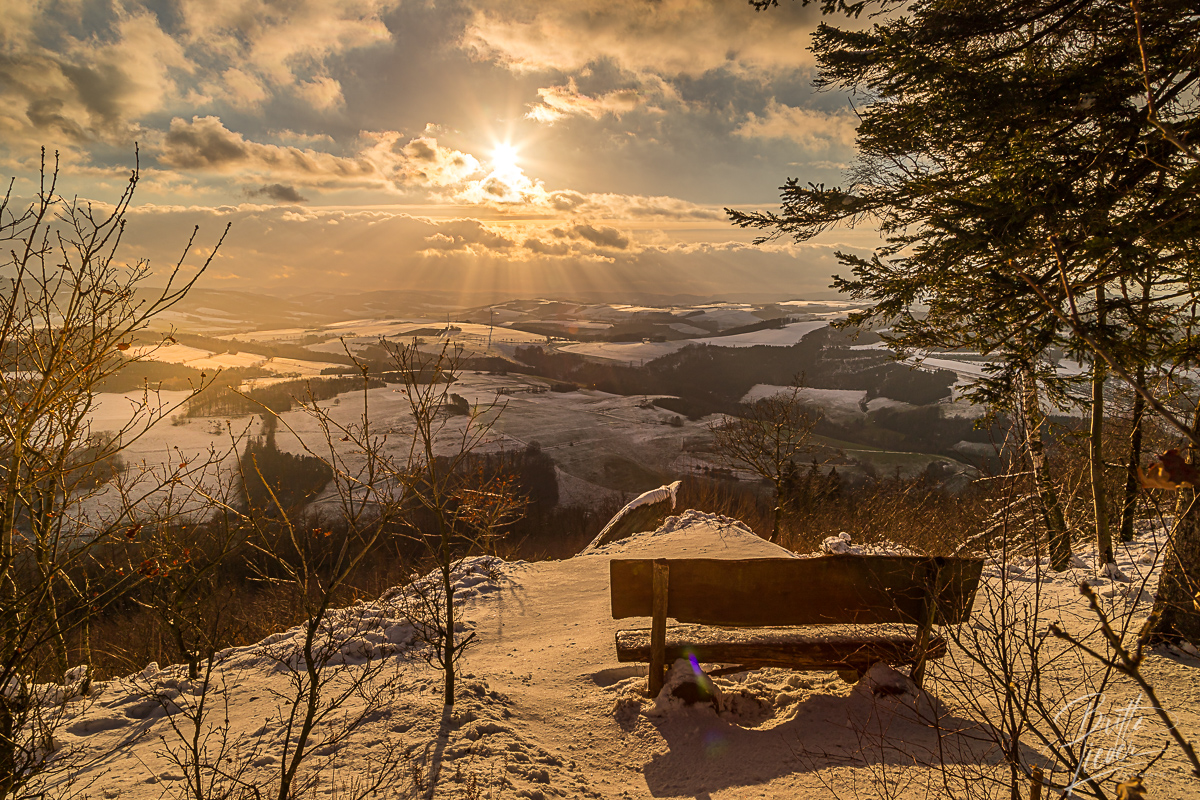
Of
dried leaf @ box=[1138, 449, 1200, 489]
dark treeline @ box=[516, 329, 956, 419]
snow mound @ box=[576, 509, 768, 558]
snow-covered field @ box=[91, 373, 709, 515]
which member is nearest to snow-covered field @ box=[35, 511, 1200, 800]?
dried leaf @ box=[1138, 449, 1200, 489]

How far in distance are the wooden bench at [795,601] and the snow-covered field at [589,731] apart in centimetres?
25

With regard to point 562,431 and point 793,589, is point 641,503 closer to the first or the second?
point 793,589

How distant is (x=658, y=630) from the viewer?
4324mm

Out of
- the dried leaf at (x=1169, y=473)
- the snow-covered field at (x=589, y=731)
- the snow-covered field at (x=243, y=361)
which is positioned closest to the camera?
the dried leaf at (x=1169, y=473)

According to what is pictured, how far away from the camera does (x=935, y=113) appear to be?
5746 mm

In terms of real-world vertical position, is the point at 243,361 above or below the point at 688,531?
below

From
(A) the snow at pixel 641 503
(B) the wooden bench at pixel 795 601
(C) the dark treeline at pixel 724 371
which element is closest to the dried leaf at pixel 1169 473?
(B) the wooden bench at pixel 795 601

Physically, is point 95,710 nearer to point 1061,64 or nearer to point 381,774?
point 381,774

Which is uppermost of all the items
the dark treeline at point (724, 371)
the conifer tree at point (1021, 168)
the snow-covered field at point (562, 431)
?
the conifer tree at point (1021, 168)

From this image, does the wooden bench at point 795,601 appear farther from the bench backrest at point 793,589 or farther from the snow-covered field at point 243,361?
the snow-covered field at point 243,361

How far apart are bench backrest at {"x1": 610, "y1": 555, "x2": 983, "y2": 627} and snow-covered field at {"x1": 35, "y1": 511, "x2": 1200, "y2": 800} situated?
426mm

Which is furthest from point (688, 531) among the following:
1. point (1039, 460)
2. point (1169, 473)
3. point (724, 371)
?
point (724, 371)

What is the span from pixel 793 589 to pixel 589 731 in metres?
1.89

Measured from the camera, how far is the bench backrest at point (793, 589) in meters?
4.21
